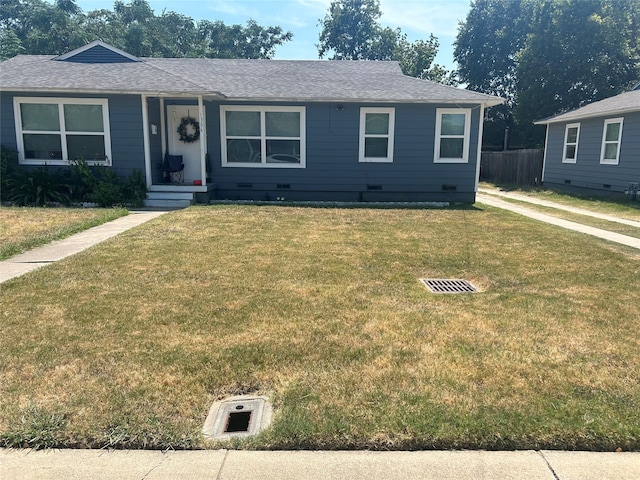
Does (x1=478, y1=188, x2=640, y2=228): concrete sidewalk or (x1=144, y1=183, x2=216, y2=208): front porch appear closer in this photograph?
(x1=478, y1=188, x2=640, y2=228): concrete sidewalk

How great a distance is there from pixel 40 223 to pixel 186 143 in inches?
207

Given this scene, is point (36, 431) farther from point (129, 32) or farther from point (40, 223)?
A: point (129, 32)

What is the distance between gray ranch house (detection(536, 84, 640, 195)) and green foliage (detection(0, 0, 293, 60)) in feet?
102

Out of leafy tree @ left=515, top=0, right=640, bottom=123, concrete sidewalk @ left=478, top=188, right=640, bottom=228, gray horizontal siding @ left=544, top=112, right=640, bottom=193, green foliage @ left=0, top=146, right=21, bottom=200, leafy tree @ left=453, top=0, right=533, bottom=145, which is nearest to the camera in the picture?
concrete sidewalk @ left=478, top=188, right=640, bottom=228

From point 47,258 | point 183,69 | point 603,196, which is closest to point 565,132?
point 603,196

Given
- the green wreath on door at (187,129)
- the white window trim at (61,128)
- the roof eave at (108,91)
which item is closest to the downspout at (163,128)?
the green wreath on door at (187,129)

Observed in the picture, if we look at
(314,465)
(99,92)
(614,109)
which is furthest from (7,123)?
(614,109)

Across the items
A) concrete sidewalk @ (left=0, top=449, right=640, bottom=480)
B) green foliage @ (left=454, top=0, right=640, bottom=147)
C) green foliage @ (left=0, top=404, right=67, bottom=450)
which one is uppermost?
green foliage @ (left=454, top=0, right=640, bottom=147)

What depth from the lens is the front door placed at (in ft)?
42.7

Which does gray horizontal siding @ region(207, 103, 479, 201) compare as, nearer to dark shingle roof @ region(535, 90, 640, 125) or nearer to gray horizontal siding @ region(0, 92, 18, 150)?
gray horizontal siding @ region(0, 92, 18, 150)

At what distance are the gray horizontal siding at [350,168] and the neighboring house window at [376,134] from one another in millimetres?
139

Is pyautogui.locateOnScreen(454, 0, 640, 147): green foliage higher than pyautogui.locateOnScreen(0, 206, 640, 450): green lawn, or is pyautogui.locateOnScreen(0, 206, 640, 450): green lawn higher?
pyautogui.locateOnScreen(454, 0, 640, 147): green foliage

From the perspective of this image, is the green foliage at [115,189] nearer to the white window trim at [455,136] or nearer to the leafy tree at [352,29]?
the white window trim at [455,136]

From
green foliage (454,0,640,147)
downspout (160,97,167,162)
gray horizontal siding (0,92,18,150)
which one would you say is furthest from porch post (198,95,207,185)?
green foliage (454,0,640,147)
